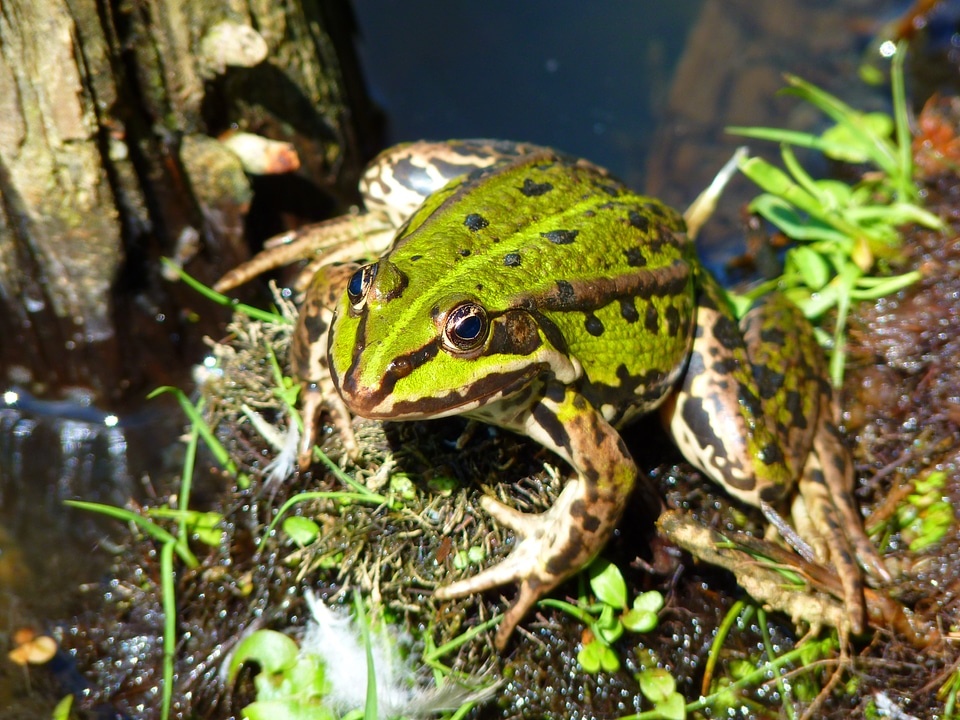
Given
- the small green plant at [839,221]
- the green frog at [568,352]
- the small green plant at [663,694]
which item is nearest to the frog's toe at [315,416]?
the green frog at [568,352]

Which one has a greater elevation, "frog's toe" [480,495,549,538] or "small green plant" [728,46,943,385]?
"small green plant" [728,46,943,385]

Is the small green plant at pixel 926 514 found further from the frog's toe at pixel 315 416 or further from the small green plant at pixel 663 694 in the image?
the frog's toe at pixel 315 416

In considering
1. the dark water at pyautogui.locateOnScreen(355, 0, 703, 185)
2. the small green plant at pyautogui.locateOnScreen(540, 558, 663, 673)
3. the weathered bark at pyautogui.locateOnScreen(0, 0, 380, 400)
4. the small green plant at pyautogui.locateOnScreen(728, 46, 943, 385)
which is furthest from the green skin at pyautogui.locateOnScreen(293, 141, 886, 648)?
the dark water at pyautogui.locateOnScreen(355, 0, 703, 185)

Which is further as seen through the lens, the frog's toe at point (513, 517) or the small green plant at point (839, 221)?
the small green plant at point (839, 221)

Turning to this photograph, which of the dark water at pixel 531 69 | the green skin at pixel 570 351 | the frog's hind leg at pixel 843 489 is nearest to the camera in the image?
the green skin at pixel 570 351

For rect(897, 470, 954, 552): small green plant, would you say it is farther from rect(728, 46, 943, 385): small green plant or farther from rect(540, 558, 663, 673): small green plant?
rect(540, 558, 663, 673): small green plant

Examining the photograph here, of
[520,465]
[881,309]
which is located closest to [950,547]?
[881,309]

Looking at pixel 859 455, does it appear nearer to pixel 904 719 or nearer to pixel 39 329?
pixel 904 719
